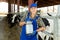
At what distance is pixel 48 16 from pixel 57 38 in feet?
1.57

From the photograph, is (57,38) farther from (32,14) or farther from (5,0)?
(5,0)

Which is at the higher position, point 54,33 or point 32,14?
point 32,14

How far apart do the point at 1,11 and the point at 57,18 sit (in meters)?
14.1

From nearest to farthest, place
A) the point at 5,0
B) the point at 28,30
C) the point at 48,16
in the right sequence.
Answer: the point at 28,30, the point at 48,16, the point at 5,0

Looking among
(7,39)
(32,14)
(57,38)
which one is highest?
(32,14)

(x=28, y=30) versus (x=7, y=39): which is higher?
(x=28, y=30)

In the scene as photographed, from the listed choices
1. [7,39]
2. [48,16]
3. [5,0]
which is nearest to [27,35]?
[48,16]

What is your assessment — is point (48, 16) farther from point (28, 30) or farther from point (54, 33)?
point (28, 30)

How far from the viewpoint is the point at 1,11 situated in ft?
55.1

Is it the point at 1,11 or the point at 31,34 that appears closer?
the point at 31,34

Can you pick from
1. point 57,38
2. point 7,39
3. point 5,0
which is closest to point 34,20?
point 57,38

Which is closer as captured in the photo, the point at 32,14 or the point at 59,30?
the point at 32,14

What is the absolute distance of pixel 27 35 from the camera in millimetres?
2377

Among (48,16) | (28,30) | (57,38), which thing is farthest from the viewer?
(48,16)
